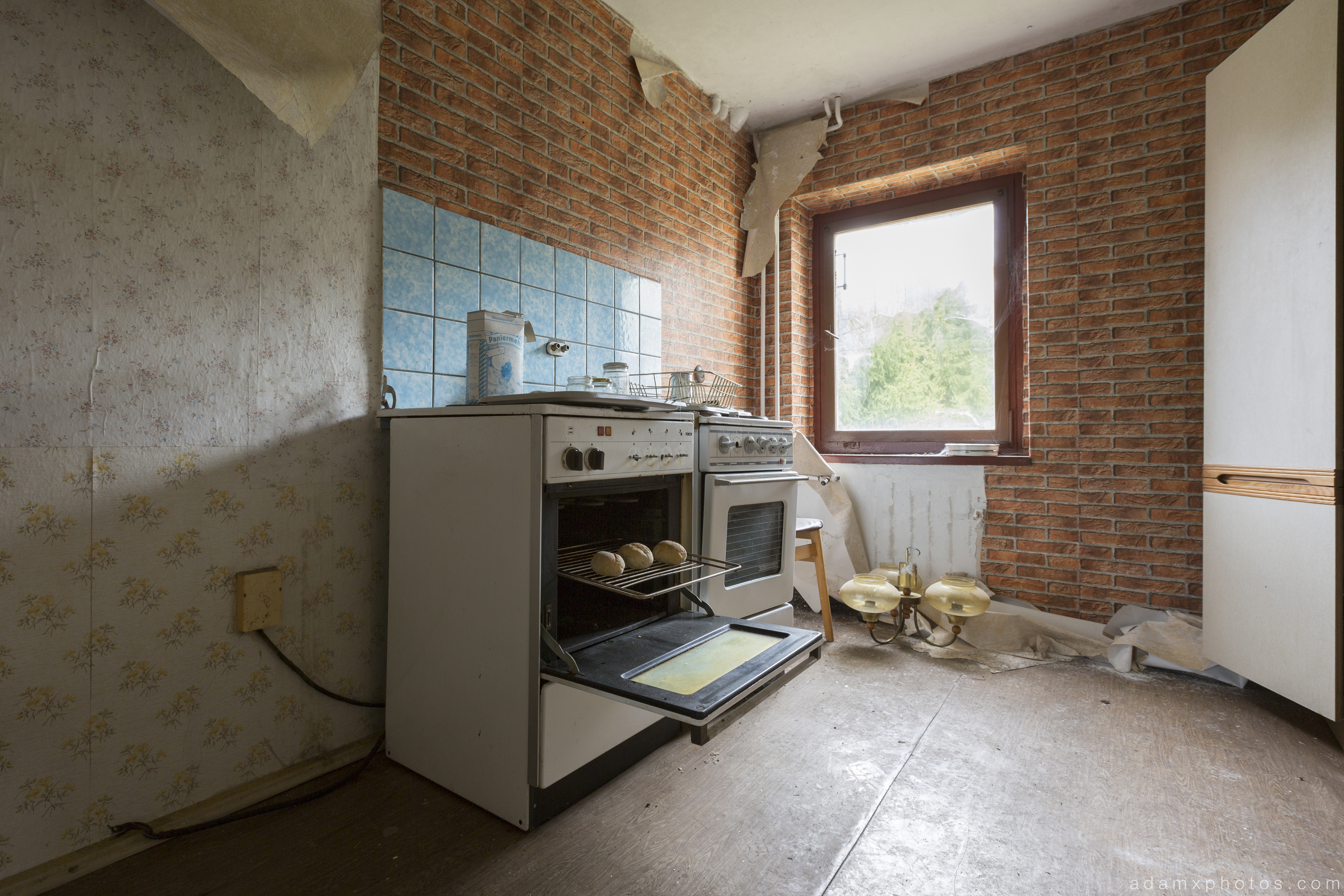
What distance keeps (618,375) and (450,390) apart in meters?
0.71

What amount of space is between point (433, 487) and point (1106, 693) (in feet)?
7.84

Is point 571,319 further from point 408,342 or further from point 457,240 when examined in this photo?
point 408,342

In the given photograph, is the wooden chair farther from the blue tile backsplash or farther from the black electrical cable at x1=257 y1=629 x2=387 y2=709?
the black electrical cable at x1=257 y1=629 x2=387 y2=709

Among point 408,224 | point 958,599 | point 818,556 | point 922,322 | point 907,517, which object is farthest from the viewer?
point 922,322

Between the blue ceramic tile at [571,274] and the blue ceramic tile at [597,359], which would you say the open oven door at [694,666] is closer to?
the blue ceramic tile at [597,359]

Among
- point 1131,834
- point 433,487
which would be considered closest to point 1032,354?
point 1131,834

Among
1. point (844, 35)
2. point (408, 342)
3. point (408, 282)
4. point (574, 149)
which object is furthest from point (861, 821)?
point (844, 35)

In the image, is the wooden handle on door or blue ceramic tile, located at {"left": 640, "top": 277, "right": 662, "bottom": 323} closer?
the wooden handle on door

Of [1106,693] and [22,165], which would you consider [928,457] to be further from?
[22,165]

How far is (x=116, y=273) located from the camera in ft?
4.39

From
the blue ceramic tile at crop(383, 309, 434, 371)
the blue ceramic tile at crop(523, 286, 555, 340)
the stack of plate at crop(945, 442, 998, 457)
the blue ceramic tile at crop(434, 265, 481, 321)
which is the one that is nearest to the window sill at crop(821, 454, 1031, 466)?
the stack of plate at crop(945, 442, 998, 457)

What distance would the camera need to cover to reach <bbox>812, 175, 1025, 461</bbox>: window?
126 inches

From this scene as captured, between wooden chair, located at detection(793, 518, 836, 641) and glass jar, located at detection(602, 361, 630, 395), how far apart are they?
1.02 meters

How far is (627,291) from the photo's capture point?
2.72 m
